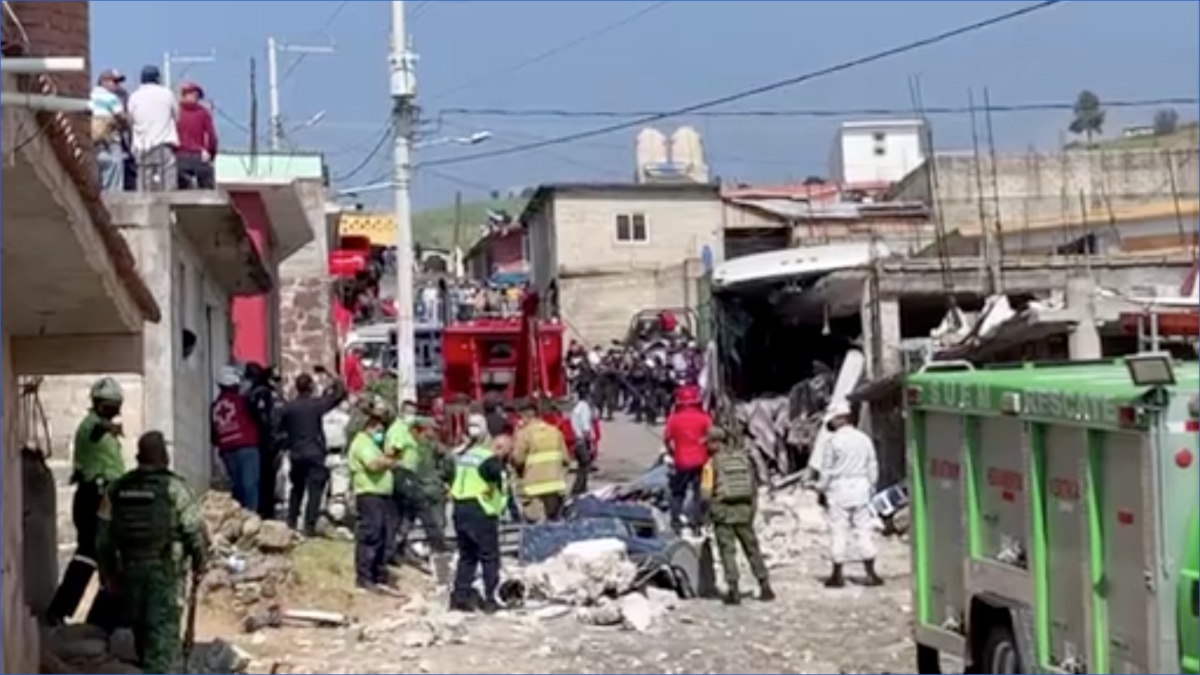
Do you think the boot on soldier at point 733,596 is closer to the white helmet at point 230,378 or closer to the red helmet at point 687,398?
the red helmet at point 687,398

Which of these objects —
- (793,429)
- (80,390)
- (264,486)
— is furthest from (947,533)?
(793,429)

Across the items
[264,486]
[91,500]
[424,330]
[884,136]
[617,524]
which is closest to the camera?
[91,500]

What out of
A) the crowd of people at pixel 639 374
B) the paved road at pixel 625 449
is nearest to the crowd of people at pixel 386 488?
the paved road at pixel 625 449

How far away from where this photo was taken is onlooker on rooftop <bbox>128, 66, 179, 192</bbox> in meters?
18.7

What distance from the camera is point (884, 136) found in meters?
77.8

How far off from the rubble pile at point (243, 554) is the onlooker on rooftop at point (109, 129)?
3.01 m

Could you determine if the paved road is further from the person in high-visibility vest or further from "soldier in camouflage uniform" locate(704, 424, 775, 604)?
the person in high-visibility vest

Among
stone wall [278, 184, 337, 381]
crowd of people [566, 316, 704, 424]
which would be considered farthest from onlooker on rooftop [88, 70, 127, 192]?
crowd of people [566, 316, 704, 424]

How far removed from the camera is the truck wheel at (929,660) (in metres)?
12.6

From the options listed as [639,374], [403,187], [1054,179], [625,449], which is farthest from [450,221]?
[403,187]

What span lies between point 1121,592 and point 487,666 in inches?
243

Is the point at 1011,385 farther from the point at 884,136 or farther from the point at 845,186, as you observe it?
the point at 884,136

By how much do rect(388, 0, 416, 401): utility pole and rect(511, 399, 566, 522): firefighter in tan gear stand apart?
22.6ft

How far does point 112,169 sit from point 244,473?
3339mm
